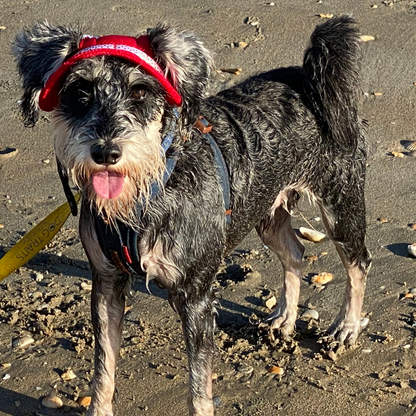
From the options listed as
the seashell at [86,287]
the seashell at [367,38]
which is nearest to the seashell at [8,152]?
the seashell at [86,287]

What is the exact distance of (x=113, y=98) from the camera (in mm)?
3750

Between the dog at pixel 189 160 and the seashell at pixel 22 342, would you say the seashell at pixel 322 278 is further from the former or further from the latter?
the seashell at pixel 22 342

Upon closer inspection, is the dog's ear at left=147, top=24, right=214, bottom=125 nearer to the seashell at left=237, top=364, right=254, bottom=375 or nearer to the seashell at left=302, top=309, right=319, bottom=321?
the seashell at left=237, top=364, right=254, bottom=375

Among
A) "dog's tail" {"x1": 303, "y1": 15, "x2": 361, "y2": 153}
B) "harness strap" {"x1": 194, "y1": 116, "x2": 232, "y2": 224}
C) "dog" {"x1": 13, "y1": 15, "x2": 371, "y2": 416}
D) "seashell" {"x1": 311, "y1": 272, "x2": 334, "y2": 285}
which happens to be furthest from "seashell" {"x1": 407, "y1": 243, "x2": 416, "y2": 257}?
"harness strap" {"x1": 194, "y1": 116, "x2": 232, "y2": 224}

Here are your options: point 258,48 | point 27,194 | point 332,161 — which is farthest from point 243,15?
point 332,161

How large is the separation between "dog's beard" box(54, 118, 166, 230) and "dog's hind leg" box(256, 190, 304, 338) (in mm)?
1844

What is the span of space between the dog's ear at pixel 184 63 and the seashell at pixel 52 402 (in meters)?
2.13

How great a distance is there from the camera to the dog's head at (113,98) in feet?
12.0

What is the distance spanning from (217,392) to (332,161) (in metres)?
1.70

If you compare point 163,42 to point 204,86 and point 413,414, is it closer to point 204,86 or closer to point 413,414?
point 204,86

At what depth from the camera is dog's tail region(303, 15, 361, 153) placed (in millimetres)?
5039

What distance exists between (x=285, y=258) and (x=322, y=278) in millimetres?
554

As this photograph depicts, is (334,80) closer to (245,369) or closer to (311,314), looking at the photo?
(311,314)

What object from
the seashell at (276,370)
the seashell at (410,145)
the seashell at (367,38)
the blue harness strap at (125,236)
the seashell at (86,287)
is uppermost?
the blue harness strap at (125,236)
